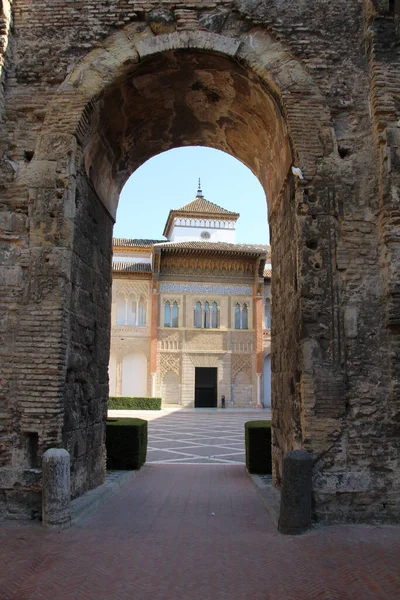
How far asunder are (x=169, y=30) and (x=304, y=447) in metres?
5.40

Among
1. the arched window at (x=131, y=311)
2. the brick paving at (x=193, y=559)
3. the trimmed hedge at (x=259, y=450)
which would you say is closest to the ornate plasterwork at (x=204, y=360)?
the arched window at (x=131, y=311)

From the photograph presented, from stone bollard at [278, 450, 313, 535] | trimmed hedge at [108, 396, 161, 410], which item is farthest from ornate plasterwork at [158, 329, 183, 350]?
stone bollard at [278, 450, 313, 535]

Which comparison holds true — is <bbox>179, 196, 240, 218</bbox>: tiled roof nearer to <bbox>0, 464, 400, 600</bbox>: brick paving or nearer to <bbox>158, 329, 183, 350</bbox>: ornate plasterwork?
<bbox>158, 329, 183, 350</bbox>: ornate plasterwork

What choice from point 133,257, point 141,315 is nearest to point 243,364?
point 141,315

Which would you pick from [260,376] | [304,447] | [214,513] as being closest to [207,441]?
[214,513]

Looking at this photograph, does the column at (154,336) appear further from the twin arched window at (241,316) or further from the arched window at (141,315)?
the twin arched window at (241,316)

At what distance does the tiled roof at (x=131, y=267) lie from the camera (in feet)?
111

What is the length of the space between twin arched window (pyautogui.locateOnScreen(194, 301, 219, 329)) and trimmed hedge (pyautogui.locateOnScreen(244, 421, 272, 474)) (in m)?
24.0

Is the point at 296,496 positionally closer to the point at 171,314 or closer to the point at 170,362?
the point at 170,362

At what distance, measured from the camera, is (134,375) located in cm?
3312

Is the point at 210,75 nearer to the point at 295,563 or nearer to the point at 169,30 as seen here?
the point at 169,30

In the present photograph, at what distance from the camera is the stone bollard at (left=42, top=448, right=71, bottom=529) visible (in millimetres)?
5566

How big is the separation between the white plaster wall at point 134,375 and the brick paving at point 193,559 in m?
26.6

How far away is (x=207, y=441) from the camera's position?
15148 millimetres
